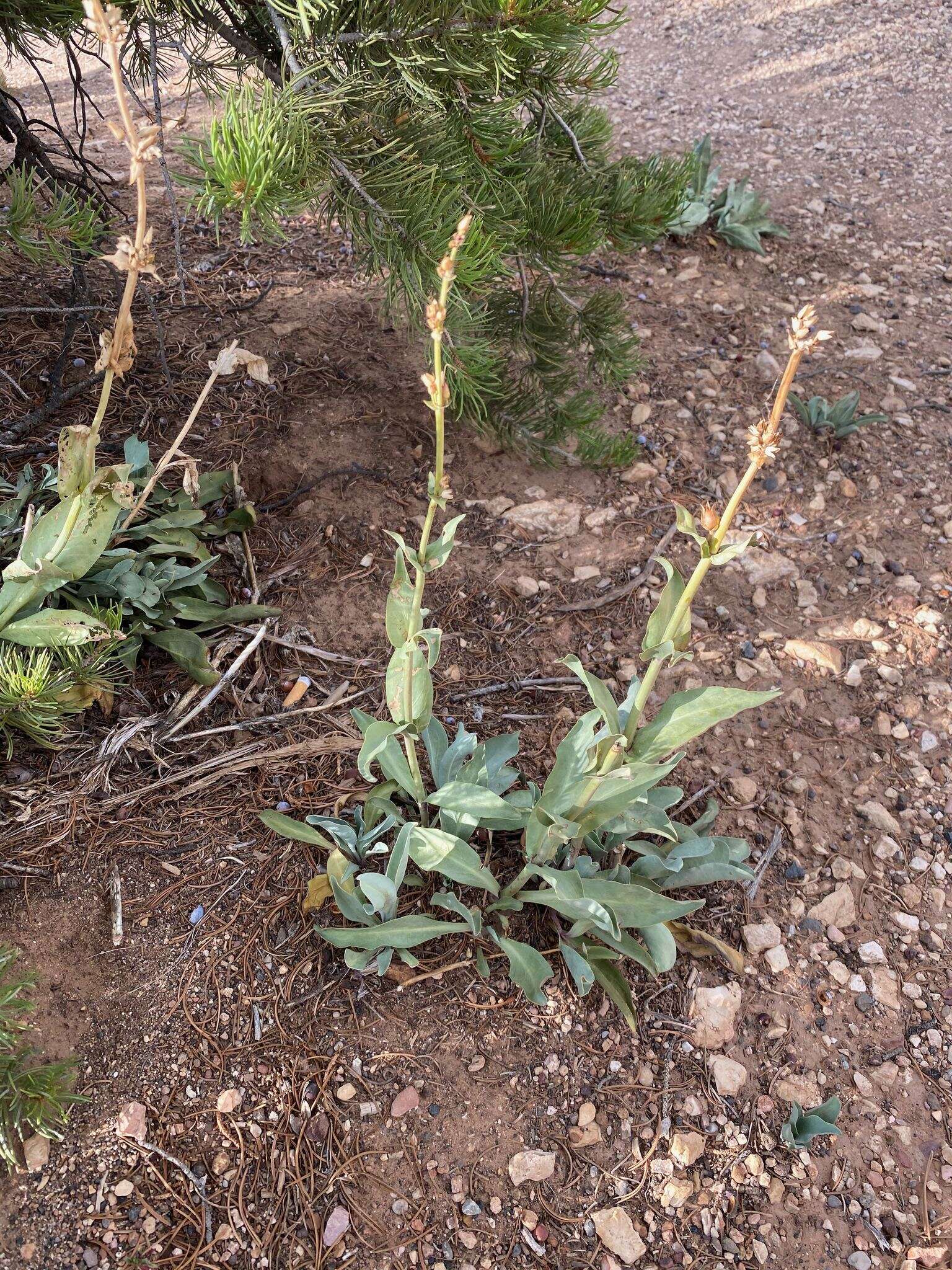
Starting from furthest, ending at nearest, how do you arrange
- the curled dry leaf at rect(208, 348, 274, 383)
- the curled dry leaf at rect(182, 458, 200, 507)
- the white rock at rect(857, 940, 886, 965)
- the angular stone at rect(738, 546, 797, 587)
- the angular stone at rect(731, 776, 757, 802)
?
the angular stone at rect(738, 546, 797, 587)
the curled dry leaf at rect(208, 348, 274, 383)
the angular stone at rect(731, 776, 757, 802)
the white rock at rect(857, 940, 886, 965)
the curled dry leaf at rect(182, 458, 200, 507)

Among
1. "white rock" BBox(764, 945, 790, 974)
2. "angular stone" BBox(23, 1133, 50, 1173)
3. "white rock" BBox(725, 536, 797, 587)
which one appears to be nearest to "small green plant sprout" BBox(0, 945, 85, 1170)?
"angular stone" BBox(23, 1133, 50, 1173)

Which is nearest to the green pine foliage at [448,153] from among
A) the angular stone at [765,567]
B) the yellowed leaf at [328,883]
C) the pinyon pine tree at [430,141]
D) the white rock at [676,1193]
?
the pinyon pine tree at [430,141]

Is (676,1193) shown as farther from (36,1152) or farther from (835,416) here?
(835,416)

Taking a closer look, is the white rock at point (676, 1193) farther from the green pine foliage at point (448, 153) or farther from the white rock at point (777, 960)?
the green pine foliage at point (448, 153)

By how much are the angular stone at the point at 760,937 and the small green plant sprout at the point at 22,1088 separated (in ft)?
4.43

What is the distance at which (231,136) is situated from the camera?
143 cm

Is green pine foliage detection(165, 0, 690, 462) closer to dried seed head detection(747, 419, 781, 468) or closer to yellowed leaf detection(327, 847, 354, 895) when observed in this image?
dried seed head detection(747, 419, 781, 468)

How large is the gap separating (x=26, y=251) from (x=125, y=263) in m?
0.73

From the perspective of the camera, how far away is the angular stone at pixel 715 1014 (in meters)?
1.85

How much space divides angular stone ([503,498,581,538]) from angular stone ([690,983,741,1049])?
1392 millimetres

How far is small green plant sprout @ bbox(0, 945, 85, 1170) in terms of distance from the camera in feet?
4.46

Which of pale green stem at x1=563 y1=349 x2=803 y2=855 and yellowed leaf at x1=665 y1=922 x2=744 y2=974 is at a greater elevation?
pale green stem at x1=563 y1=349 x2=803 y2=855

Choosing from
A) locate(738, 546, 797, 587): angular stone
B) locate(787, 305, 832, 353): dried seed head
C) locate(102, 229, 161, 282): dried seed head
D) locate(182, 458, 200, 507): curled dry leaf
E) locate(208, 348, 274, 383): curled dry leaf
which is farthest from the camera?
locate(738, 546, 797, 587): angular stone

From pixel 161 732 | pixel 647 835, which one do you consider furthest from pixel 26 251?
pixel 647 835
